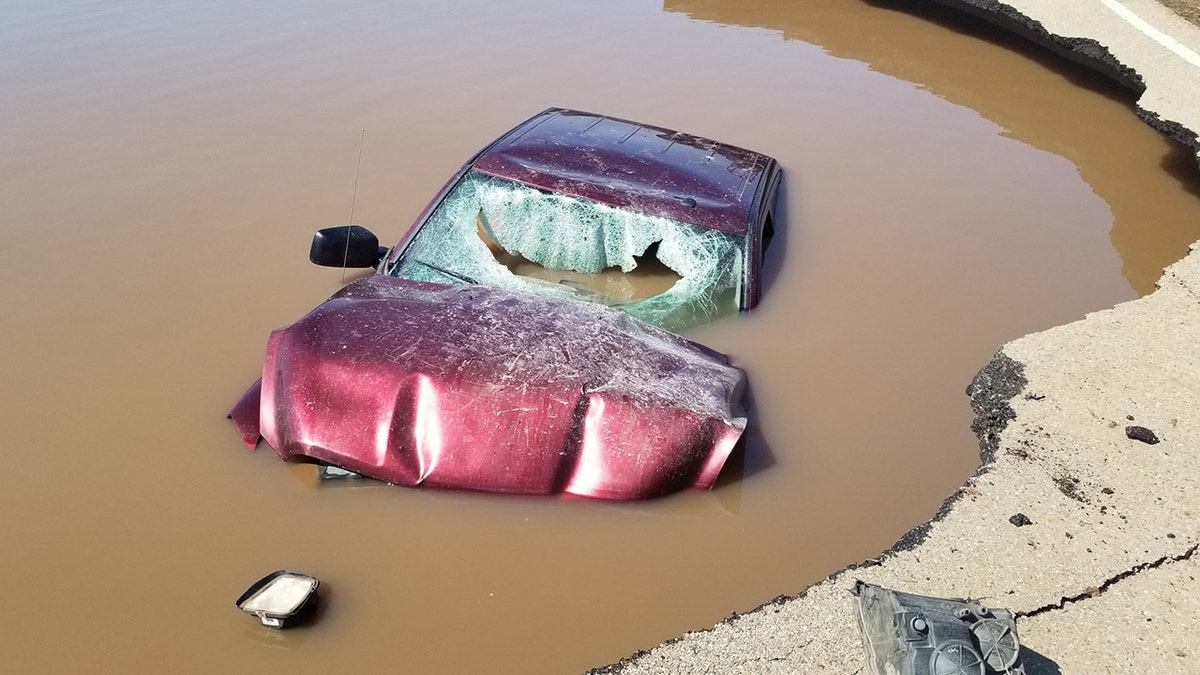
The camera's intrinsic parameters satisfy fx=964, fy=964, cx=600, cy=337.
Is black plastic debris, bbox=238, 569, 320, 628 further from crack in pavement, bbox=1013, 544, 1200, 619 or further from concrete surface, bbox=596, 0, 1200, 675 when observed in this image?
crack in pavement, bbox=1013, 544, 1200, 619

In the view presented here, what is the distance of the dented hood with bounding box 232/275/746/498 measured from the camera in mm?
3959

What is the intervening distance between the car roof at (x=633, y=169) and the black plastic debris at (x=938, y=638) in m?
2.45

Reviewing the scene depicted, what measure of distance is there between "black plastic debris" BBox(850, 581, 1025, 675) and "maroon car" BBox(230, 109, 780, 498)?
1.15 metres

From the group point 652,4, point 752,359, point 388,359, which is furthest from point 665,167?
point 652,4

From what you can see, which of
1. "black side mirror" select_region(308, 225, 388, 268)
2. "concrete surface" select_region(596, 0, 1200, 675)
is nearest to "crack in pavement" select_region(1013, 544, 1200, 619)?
"concrete surface" select_region(596, 0, 1200, 675)

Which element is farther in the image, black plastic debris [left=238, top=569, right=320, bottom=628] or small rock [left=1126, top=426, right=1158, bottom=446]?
small rock [left=1126, top=426, right=1158, bottom=446]

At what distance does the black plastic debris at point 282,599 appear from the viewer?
142 inches

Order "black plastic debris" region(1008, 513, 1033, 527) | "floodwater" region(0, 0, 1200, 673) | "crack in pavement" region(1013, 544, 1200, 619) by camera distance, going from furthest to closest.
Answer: "black plastic debris" region(1008, 513, 1033, 527), "floodwater" region(0, 0, 1200, 673), "crack in pavement" region(1013, 544, 1200, 619)

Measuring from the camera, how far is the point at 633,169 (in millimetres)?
5215

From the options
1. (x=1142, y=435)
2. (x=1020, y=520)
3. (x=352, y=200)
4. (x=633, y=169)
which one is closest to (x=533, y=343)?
(x=633, y=169)

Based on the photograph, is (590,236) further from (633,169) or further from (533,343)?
(533,343)

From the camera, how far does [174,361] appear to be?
5.26 metres

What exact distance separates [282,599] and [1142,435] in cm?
386

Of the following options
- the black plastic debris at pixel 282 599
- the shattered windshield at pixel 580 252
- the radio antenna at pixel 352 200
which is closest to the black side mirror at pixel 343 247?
the radio antenna at pixel 352 200
